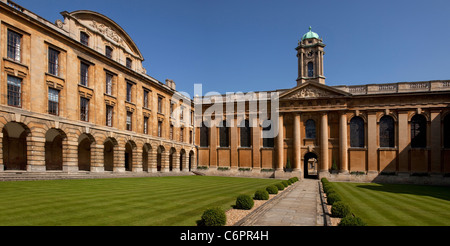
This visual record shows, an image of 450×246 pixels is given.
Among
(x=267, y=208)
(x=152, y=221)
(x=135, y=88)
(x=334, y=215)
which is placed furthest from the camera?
(x=135, y=88)

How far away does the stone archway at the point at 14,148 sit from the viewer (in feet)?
88.0

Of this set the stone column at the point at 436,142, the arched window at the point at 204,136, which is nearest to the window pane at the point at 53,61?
the arched window at the point at 204,136

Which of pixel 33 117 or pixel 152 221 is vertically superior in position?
pixel 33 117

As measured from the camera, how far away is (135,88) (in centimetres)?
3925

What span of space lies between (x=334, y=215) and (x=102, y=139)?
26.7 meters

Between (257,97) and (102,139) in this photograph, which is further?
(257,97)

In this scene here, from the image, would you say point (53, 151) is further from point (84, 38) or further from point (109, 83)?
point (84, 38)

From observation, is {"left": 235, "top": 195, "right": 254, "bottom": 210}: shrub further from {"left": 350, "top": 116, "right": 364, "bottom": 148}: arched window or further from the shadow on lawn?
{"left": 350, "top": 116, "right": 364, "bottom": 148}: arched window

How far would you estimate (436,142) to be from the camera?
138 feet

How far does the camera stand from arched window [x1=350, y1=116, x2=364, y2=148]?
153ft

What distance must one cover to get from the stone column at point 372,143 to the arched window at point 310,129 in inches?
311
